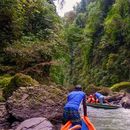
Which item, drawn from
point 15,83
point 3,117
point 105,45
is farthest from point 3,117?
point 105,45

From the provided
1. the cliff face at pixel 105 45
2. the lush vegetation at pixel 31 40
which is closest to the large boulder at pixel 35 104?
the lush vegetation at pixel 31 40

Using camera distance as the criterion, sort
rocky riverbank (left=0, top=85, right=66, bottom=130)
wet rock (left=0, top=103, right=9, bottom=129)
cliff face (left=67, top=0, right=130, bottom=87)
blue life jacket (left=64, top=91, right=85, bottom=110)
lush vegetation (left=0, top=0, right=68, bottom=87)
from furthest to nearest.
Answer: cliff face (left=67, top=0, right=130, bottom=87)
lush vegetation (left=0, top=0, right=68, bottom=87)
rocky riverbank (left=0, top=85, right=66, bottom=130)
wet rock (left=0, top=103, right=9, bottom=129)
blue life jacket (left=64, top=91, right=85, bottom=110)

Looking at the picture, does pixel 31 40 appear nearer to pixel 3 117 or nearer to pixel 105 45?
pixel 3 117

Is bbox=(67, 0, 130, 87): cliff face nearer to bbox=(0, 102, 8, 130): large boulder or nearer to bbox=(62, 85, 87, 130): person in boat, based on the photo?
bbox=(0, 102, 8, 130): large boulder

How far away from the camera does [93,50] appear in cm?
4659

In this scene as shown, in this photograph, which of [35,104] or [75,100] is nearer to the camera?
[75,100]

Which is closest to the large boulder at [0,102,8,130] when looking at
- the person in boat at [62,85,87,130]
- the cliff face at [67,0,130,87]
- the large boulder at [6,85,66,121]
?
the large boulder at [6,85,66,121]

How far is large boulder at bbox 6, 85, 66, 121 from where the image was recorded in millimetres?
10008

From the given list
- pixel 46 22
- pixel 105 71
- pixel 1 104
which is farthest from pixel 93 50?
pixel 1 104

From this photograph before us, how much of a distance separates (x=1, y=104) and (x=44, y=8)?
27.6 ft

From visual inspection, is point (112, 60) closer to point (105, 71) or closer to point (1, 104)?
point (105, 71)

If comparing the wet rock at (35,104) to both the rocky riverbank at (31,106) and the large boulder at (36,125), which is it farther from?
the large boulder at (36,125)

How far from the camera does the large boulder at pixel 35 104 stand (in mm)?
10008

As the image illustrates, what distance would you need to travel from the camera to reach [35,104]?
10.3m
